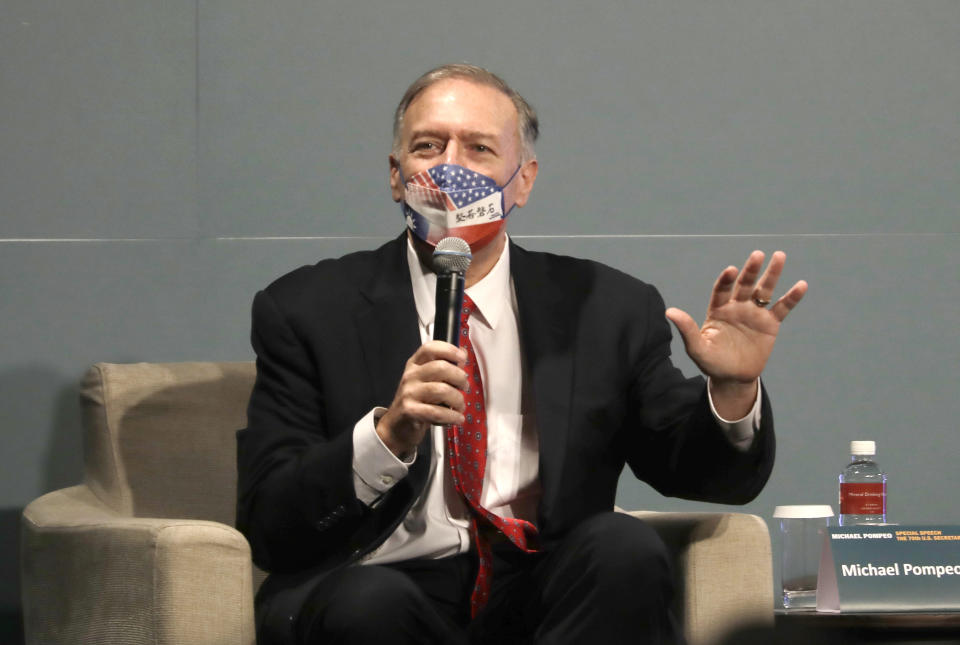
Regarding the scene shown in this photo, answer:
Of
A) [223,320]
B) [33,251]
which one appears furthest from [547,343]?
[33,251]

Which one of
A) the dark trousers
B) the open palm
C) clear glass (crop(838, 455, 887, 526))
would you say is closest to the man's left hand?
the open palm

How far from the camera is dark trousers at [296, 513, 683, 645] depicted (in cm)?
151

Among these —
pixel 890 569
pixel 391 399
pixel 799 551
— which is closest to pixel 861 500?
pixel 799 551

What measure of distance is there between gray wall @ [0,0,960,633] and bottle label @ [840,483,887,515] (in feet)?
1.49

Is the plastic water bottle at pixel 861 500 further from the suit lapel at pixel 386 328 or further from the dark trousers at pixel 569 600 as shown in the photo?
the suit lapel at pixel 386 328

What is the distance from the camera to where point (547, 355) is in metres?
1.91

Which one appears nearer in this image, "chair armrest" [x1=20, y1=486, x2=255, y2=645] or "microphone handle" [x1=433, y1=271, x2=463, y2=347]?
"microphone handle" [x1=433, y1=271, x2=463, y2=347]

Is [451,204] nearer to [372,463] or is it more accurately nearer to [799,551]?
[372,463]

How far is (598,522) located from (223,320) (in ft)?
4.32

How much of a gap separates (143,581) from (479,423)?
0.54 m

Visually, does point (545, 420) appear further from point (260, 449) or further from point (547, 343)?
point (260, 449)

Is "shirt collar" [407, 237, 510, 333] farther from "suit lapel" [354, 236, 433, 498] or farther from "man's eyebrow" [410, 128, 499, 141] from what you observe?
"man's eyebrow" [410, 128, 499, 141]

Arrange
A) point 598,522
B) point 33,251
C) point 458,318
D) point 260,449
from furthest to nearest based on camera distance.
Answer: point 33,251, point 260,449, point 598,522, point 458,318

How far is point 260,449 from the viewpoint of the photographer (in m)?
1.82
